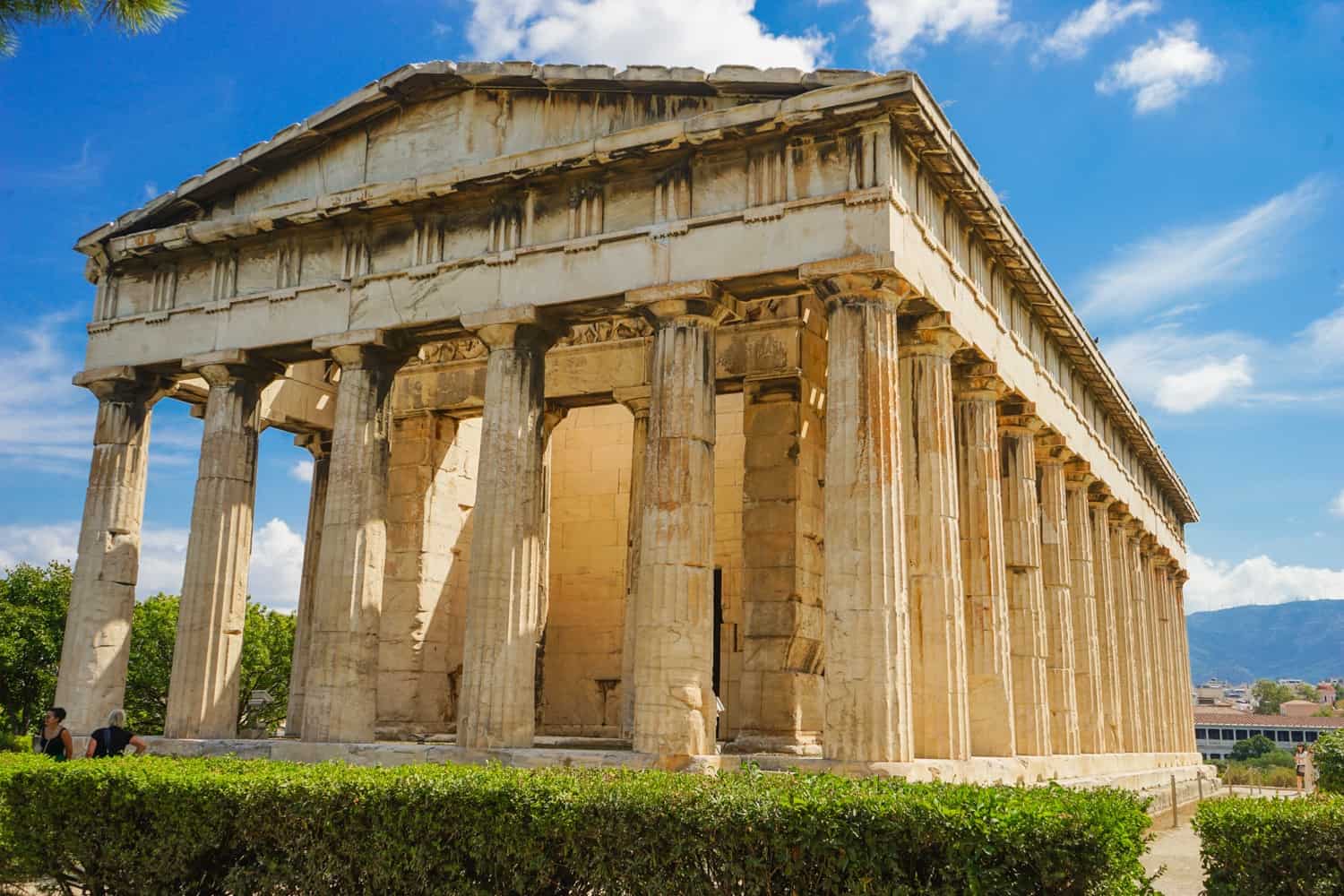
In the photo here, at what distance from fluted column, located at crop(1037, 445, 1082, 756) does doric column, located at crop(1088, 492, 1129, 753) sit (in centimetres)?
361

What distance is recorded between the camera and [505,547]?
17953mm

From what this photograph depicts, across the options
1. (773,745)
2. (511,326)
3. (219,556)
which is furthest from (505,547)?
(219,556)

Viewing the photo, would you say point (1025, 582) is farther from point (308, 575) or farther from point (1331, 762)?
point (308, 575)

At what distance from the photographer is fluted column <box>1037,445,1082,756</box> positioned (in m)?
24.1

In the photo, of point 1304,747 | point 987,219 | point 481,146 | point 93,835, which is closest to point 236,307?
point 481,146

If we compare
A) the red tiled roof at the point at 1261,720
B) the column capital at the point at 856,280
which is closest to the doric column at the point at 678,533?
the column capital at the point at 856,280

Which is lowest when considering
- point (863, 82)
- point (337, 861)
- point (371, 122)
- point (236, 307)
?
point (337, 861)

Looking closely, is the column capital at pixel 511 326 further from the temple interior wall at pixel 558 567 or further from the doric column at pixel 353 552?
the temple interior wall at pixel 558 567

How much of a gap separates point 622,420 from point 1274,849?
17770mm

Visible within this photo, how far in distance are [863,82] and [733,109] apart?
74.2 inches

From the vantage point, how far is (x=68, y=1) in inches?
522

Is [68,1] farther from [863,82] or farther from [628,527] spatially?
[628,527]

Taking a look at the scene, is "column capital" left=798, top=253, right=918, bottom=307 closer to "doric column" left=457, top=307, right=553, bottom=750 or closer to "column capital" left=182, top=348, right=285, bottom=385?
"doric column" left=457, top=307, right=553, bottom=750

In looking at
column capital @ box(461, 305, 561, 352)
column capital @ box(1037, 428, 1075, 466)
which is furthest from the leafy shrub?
column capital @ box(461, 305, 561, 352)
